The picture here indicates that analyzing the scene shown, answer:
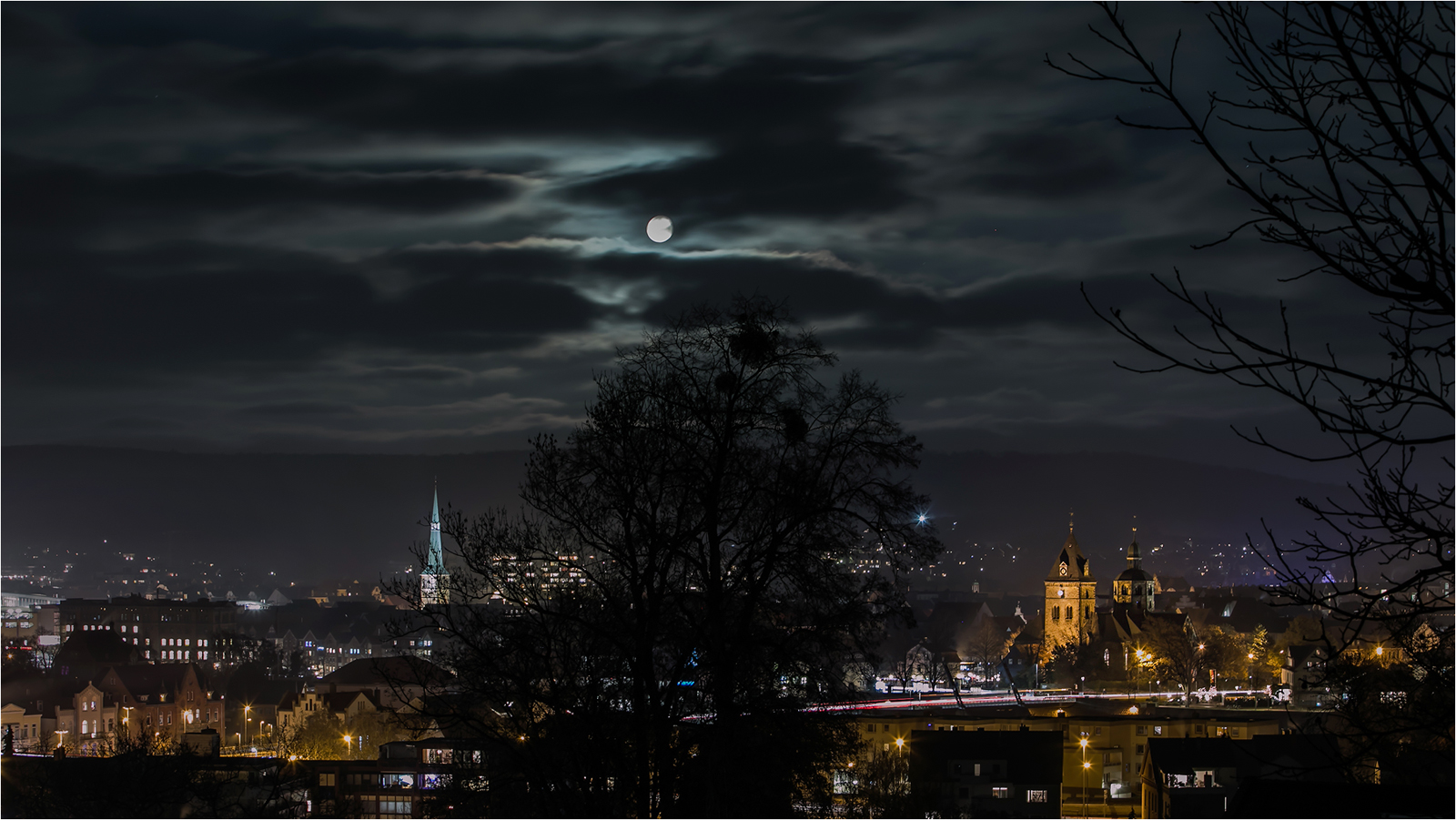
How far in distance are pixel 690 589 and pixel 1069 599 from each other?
12327cm

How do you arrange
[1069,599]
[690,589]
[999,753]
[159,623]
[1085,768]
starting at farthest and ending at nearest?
[159,623] < [1069,599] < [1085,768] < [999,753] < [690,589]

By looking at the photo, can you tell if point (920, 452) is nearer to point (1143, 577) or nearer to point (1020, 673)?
point (1020, 673)

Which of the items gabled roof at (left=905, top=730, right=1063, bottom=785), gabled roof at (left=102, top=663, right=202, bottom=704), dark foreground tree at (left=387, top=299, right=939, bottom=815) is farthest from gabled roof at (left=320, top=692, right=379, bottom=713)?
dark foreground tree at (left=387, top=299, right=939, bottom=815)

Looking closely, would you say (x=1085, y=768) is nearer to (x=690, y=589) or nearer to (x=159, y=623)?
(x=690, y=589)

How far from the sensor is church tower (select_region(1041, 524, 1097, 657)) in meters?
131

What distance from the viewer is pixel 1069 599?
432 ft

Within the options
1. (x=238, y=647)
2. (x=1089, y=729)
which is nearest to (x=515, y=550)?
(x=1089, y=729)

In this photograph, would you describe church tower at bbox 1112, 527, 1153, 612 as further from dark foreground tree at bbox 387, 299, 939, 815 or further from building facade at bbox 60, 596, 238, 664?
dark foreground tree at bbox 387, 299, 939, 815

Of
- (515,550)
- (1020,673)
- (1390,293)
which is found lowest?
(1020,673)

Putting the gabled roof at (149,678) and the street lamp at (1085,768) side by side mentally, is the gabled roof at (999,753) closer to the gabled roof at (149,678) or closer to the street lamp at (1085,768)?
the street lamp at (1085,768)

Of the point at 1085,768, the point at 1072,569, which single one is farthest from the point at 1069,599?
the point at 1085,768

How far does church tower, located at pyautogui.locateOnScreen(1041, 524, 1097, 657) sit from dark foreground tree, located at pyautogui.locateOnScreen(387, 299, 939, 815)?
120 metres

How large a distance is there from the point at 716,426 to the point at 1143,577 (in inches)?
5136

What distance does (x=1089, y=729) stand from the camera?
57156 mm
